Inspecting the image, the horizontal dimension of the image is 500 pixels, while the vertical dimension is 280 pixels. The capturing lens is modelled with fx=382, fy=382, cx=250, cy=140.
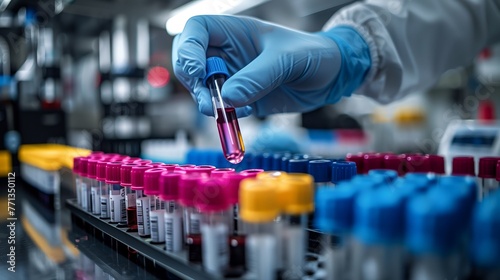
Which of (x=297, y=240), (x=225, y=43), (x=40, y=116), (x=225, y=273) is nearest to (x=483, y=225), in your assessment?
(x=297, y=240)

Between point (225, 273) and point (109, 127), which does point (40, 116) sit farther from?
point (225, 273)

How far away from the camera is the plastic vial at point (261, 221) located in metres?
0.55

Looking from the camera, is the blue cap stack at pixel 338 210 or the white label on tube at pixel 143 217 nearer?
the blue cap stack at pixel 338 210

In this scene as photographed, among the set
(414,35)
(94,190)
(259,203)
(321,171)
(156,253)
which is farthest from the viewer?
(414,35)

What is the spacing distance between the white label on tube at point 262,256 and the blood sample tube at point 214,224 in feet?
0.18

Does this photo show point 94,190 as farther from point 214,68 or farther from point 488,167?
point 488,167

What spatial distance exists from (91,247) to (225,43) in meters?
0.67

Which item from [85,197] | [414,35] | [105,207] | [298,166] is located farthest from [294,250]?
[414,35]

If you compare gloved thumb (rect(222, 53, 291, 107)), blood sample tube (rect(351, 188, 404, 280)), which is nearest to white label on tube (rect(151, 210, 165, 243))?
gloved thumb (rect(222, 53, 291, 107))

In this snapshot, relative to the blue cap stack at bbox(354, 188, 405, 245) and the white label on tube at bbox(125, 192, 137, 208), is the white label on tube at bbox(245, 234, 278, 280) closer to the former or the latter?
the blue cap stack at bbox(354, 188, 405, 245)

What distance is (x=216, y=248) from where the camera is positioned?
601 mm

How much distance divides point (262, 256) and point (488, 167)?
0.60 meters

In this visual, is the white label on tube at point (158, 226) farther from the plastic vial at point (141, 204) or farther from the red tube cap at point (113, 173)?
the red tube cap at point (113, 173)

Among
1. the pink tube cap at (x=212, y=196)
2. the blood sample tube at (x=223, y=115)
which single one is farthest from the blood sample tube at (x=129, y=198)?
the pink tube cap at (x=212, y=196)
